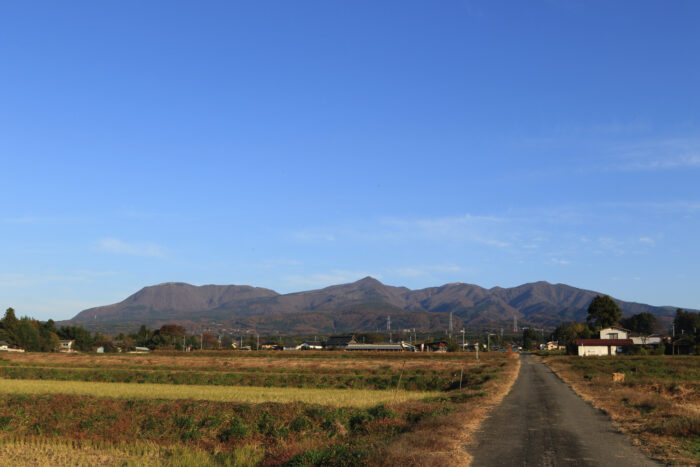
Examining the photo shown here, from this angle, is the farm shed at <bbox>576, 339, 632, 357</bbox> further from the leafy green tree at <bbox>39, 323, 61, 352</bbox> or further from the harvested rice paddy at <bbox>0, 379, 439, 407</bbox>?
the leafy green tree at <bbox>39, 323, 61, 352</bbox>

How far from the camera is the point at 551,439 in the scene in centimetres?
1920

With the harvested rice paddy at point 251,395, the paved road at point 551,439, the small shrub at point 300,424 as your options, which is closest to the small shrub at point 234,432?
the small shrub at point 300,424

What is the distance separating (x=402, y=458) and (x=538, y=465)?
3.70 m

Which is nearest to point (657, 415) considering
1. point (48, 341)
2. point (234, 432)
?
A: point (234, 432)

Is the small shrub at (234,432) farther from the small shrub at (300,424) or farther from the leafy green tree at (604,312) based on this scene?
the leafy green tree at (604,312)

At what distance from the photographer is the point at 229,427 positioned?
2609cm

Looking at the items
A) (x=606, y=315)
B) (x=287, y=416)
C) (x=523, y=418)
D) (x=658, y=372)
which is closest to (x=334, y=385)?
(x=287, y=416)

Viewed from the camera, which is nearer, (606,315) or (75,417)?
(75,417)

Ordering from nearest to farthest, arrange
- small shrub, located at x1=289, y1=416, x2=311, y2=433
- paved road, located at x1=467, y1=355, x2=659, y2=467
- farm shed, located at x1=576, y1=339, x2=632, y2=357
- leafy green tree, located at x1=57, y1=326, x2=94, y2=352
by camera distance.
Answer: paved road, located at x1=467, y1=355, x2=659, y2=467, small shrub, located at x1=289, y1=416, x2=311, y2=433, farm shed, located at x1=576, y1=339, x2=632, y2=357, leafy green tree, located at x1=57, y1=326, x2=94, y2=352

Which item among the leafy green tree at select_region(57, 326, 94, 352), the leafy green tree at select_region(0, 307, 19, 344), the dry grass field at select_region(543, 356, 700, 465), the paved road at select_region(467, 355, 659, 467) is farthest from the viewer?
the leafy green tree at select_region(57, 326, 94, 352)

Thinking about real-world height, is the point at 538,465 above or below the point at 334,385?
above

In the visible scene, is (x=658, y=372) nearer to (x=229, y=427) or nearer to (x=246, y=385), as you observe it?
(x=246, y=385)

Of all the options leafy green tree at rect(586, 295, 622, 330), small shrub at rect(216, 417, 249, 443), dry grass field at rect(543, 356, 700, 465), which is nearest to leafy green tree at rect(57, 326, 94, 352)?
leafy green tree at rect(586, 295, 622, 330)

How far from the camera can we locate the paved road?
52.0 feet
